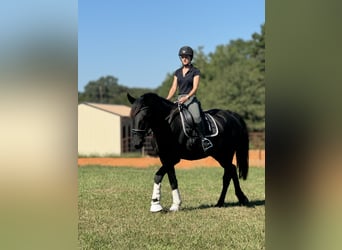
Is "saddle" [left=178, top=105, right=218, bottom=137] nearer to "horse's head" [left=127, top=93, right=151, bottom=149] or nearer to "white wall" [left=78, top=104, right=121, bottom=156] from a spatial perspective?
"horse's head" [left=127, top=93, right=151, bottom=149]

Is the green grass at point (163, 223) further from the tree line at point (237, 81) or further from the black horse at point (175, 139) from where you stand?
the tree line at point (237, 81)

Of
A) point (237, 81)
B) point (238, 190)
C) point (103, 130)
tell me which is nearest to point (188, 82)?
point (238, 190)

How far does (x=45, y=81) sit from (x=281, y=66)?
35.7 inches

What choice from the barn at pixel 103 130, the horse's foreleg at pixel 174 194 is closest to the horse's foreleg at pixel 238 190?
the horse's foreleg at pixel 174 194

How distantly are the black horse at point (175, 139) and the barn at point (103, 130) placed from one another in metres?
11.9

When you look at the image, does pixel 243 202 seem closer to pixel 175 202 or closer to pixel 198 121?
pixel 175 202

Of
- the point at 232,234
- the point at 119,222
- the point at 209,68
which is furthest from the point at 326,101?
the point at 209,68

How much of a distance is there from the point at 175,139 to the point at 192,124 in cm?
27

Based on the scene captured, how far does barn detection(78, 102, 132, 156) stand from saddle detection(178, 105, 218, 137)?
1193 centimetres

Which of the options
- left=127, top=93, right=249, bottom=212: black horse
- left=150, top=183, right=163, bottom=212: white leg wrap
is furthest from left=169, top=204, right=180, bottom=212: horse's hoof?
left=150, top=183, right=163, bottom=212: white leg wrap

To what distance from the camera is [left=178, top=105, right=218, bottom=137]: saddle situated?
4.84 metres

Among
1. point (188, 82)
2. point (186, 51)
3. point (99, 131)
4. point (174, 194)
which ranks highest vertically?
point (186, 51)

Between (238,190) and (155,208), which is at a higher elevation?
(238,190)

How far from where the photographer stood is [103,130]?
17500mm
